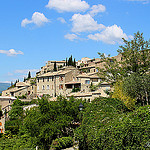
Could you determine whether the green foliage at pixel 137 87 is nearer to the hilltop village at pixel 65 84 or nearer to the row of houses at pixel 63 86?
the row of houses at pixel 63 86

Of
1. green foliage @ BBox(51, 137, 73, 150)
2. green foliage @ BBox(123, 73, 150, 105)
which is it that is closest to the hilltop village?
green foliage @ BBox(123, 73, 150, 105)

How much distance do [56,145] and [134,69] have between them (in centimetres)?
1627

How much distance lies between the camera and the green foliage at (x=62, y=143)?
20450 mm

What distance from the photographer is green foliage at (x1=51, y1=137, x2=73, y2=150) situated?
20450 mm

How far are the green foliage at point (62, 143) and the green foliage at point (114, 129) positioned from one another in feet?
18.9

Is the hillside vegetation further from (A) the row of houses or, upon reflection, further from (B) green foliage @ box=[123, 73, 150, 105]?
(A) the row of houses

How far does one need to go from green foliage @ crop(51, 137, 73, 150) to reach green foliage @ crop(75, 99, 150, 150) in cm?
575

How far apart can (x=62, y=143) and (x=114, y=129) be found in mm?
10183

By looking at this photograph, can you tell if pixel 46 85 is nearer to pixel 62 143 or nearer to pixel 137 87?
pixel 137 87

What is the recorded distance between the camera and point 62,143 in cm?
2062

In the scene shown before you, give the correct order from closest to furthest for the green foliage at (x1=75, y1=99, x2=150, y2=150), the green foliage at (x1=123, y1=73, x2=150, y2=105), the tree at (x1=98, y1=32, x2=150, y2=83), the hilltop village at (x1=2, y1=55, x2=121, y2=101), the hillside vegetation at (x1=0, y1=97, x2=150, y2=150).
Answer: the green foliage at (x1=75, y1=99, x2=150, y2=150) → the hillside vegetation at (x1=0, y1=97, x2=150, y2=150) → the green foliage at (x1=123, y1=73, x2=150, y2=105) → the tree at (x1=98, y1=32, x2=150, y2=83) → the hilltop village at (x1=2, y1=55, x2=121, y2=101)

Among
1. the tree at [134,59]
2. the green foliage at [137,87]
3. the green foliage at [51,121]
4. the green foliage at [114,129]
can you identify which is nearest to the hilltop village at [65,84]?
the tree at [134,59]

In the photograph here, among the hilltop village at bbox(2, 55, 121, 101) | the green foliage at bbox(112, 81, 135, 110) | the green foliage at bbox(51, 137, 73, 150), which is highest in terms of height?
the hilltop village at bbox(2, 55, 121, 101)

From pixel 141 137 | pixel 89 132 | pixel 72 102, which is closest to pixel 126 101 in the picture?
pixel 72 102
